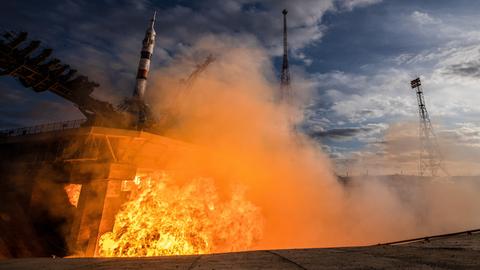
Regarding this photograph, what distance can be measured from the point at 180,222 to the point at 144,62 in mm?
25262

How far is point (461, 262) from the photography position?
21.0 ft

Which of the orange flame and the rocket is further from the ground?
the rocket

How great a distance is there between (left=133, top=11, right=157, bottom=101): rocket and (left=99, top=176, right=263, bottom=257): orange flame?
1696 cm

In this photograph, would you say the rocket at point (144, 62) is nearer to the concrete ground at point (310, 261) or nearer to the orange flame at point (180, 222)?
the orange flame at point (180, 222)

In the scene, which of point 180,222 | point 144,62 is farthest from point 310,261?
point 144,62

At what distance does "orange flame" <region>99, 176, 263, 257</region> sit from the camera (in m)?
19.7

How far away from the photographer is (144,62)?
3869cm

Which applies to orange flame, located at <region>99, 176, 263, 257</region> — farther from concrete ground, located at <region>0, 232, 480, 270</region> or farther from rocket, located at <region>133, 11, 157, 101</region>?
rocket, located at <region>133, 11, 157, 101</region>

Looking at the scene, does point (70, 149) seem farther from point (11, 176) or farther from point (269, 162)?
point (269, 162)

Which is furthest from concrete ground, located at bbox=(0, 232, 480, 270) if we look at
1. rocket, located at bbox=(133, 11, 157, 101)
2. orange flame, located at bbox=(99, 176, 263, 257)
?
rocket, located at bbox=(133, 11, 157, 101)

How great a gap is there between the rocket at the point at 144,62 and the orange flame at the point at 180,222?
55.7 ft

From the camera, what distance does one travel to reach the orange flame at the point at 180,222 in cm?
1967

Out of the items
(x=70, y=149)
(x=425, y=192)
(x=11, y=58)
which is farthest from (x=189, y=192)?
(x=425, y=192)

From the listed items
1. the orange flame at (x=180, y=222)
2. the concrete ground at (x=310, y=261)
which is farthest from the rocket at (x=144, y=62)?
the concrete ground at (x=310, y=261)
